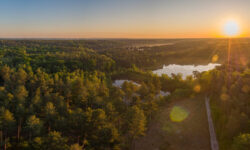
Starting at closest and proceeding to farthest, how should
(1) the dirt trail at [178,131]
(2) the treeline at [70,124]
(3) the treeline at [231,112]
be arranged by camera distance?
(2) the treeline at [70,124] < (3) the treeline at [231,112] < (1) the dirt trail at [178,131]

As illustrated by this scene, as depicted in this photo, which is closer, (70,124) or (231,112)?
(70,124)

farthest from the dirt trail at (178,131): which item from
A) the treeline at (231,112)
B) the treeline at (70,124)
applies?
the treeline at (231,112)

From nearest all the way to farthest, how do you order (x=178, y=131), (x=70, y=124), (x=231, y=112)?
(x=70, y=124)
(x=231, y=112)
(x=178, y=131)

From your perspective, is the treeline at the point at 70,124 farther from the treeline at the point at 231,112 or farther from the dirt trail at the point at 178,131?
the treeline at the point at 231,112

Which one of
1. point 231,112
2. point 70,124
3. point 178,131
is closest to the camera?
point 70,124

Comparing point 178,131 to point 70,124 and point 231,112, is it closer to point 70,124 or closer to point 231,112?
point 231,112

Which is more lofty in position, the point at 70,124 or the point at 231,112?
the point at 231,112

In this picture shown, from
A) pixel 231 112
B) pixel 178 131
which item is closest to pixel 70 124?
pixel 178 131

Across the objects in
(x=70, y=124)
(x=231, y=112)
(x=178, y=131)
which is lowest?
(x=178, y=131)

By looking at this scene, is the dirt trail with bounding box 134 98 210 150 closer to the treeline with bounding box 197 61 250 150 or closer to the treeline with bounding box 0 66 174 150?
the treeline with bounding box 0 66 174 150

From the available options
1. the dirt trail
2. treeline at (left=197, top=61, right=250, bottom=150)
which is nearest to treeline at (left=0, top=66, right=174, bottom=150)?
the dirt trail
